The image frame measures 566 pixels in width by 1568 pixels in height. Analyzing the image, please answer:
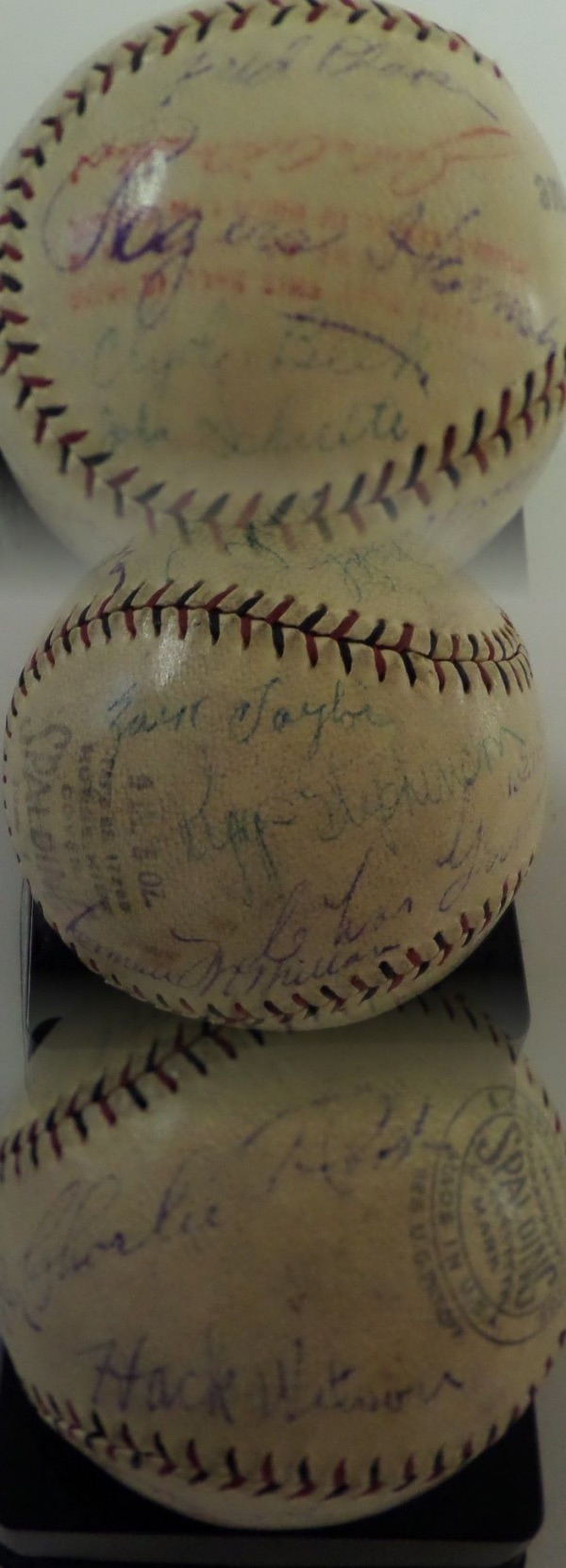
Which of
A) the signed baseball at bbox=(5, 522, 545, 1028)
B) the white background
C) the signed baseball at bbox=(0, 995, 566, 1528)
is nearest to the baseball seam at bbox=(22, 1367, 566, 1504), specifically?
the signed baseball at bbox=(0, 995, 566, 1528)

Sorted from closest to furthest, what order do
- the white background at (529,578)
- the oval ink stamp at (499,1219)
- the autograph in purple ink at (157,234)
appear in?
the autograph in purple ink at (157,234) → the oval ink stamp at (499,1219) → the white background at (529,578)

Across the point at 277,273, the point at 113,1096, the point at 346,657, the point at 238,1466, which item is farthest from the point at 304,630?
the point at 238,1466

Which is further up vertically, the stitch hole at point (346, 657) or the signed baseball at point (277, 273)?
the signed baseball at point (277, 273)

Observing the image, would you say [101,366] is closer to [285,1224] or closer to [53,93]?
[53,93]

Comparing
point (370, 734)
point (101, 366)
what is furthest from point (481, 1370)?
point (101, 366)

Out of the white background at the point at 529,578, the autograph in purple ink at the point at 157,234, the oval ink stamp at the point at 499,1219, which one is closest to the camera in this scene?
the autograph in purple ink at the point at 157,234
